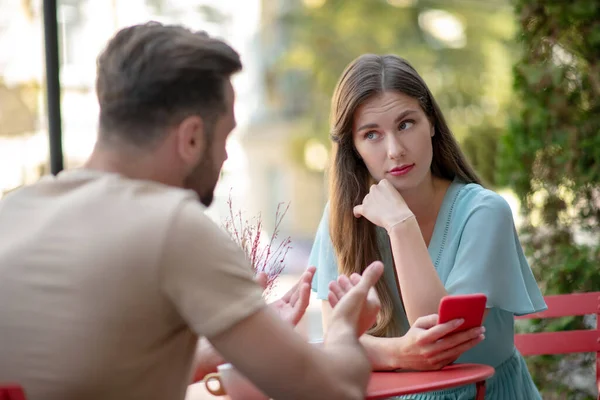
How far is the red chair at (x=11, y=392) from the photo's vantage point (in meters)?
1.10

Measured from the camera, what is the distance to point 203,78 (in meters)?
1.23

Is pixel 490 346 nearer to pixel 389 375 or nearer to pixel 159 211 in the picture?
pixel 389 375

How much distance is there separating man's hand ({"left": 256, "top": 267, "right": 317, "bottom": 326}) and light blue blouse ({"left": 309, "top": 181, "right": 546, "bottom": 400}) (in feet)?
1.45

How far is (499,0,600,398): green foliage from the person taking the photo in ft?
10.1

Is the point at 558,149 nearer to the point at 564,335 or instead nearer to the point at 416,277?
the point at 564,335

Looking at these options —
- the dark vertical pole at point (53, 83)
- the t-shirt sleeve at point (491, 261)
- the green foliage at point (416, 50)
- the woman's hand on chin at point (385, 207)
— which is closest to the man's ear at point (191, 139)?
the woman's hand on chin at point (385, 207)

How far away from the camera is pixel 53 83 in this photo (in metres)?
2.86

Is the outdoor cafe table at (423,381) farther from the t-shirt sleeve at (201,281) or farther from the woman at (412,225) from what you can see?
the t-shirt sleeve at (201,281)

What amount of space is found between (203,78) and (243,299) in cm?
33

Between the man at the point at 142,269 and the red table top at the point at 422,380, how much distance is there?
0.28 meters

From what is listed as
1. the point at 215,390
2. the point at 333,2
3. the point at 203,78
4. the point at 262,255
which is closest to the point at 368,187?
the point at 262,255

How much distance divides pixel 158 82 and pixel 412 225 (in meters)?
0.82

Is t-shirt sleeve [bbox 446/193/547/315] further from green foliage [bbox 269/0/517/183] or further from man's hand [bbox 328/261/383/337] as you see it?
green foliage [bbox 269/0/517/183]

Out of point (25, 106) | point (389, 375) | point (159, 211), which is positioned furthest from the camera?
point (25, 106)
